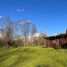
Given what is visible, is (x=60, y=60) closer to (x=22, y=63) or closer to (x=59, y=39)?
(x=22, y=63)

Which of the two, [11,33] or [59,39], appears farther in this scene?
[11,33]

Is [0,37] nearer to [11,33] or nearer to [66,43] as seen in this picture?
[11,33]

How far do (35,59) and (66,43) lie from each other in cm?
2618

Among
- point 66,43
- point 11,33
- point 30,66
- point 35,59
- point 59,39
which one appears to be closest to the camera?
point 30,66

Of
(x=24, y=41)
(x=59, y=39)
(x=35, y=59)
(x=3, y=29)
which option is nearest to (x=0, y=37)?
(x=3, y=29)

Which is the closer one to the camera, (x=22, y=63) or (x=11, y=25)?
(x=22, y=63)

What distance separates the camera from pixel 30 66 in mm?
12398

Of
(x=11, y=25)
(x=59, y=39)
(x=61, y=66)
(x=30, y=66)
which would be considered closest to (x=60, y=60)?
(x=61, y=66)

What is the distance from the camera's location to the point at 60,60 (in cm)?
1419

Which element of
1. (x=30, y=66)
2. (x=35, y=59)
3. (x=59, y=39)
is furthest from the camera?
(x=59, y=39)

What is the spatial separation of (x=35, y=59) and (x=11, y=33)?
48752mm

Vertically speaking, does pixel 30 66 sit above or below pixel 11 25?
below

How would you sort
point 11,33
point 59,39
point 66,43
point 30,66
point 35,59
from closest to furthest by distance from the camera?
point 30,66
point 35,59
point 66,43
point 59,39
point 11,33

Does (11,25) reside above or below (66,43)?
above
